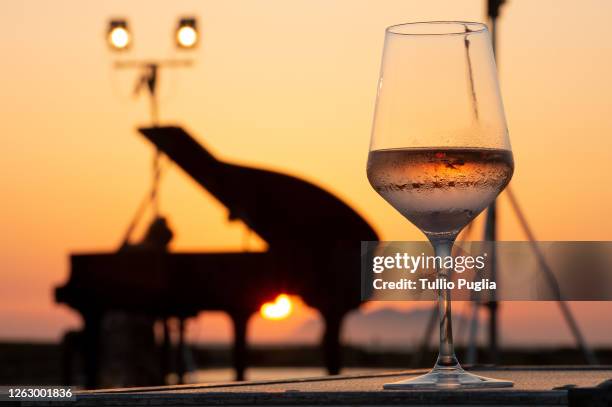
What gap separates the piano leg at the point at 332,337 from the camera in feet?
25.9

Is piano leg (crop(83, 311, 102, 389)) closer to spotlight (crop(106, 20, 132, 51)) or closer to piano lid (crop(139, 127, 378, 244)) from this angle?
piano lid (crop(139, 127, 378, 244))

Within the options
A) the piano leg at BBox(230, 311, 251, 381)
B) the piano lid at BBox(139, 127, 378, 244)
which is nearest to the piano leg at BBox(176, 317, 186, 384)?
the piano leg at BBox(230, 311, 251, 381)

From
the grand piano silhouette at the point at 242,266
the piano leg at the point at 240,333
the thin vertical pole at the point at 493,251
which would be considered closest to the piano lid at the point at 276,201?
the grand piano silhouette at the point at 242,266

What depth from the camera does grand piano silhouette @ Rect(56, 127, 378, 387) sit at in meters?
7.79

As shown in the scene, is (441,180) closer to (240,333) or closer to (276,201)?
(240,333)

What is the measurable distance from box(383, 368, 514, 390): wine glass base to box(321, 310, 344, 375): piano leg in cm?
611

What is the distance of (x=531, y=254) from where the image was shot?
9812mm

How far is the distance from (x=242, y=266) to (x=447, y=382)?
619 centimetres

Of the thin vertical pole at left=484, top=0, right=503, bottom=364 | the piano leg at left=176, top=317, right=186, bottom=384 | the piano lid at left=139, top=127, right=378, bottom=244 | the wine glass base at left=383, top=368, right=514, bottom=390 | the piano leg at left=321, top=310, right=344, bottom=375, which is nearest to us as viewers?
the wine glass base at left=383, top=368, right=514, bottom=390

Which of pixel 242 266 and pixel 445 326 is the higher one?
pixel 242 266

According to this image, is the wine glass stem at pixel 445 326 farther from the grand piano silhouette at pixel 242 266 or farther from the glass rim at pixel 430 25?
the grand piano silhouette at pixel 242 266

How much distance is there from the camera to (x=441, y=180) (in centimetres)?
182

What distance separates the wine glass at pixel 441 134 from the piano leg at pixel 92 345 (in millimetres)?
6777

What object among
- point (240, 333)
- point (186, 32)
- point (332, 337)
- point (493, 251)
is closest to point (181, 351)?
point (240, 333)
